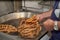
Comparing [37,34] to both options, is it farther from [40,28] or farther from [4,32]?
[4,32]

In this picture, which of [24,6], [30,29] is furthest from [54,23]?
[24,6]

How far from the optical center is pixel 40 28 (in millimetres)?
1249

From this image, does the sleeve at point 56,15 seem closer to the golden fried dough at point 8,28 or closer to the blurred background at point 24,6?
the golden fried dough at point 8,28

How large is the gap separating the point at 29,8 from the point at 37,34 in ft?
2.33

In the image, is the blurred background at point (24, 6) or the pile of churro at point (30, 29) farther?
the blurred background at point (24, 6)

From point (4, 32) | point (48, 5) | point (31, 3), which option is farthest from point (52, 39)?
point (31, 3)

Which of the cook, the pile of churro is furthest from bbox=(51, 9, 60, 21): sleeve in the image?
the pile of churro

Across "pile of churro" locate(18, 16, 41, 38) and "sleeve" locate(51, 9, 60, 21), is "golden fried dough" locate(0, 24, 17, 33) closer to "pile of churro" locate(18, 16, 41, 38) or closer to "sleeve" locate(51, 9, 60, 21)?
"pile of churro" locate(18, 16, 41, 38)

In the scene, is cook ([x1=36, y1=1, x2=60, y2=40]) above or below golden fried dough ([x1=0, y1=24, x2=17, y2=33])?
above

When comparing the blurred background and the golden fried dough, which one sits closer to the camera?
the golden fried dough

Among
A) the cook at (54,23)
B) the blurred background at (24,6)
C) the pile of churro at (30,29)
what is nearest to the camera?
the cook at (54,23)

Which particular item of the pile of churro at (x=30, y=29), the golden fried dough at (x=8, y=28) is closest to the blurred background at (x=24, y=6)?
the golden fried dough at (x=8, y=28)

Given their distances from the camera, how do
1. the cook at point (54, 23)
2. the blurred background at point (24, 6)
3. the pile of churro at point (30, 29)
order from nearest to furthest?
1. the cook at point (54, 23)
2. the pile of churro at point (30, 29)
3. the blurred background at point (24, 6)

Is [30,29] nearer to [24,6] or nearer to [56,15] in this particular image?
→ [56,15]
